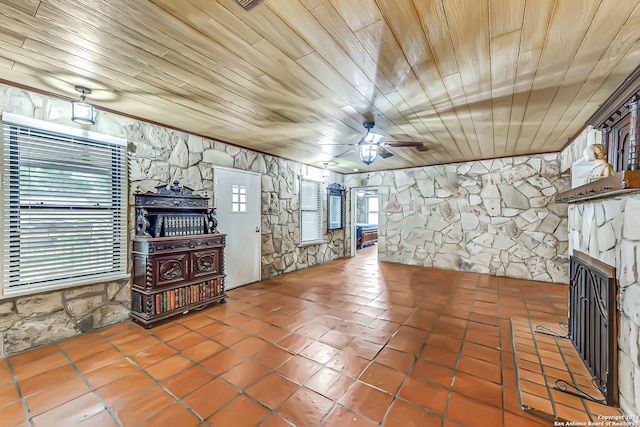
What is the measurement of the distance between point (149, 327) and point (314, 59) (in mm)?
3076

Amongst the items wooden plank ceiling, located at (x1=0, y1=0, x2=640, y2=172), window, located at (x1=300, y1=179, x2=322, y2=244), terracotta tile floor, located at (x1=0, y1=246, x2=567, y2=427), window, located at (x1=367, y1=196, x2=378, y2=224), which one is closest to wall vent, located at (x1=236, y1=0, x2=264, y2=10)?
wooden plank ceiling, located at (x1=0, y1=0, x2=640, y2=172)

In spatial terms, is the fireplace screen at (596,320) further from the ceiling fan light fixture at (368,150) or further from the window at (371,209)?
the window at (371,209)

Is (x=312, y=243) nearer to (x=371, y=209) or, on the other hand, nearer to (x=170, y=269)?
(x=170, y=269)

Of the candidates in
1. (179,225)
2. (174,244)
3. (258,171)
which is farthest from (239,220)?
(174,244)

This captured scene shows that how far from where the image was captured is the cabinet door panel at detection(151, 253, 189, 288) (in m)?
2.85

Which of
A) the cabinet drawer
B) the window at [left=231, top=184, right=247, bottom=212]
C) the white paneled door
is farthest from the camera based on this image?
the window at [left=231, top=184, right=247, bottom=212]

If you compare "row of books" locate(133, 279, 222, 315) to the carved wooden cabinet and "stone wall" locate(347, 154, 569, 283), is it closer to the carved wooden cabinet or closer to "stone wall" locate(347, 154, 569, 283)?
the carved wooden cabinet

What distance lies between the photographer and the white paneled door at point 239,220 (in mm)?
3957

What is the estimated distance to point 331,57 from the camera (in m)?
1.73

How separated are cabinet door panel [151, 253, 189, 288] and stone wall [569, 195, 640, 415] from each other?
3.80 metres

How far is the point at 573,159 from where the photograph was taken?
3.62m

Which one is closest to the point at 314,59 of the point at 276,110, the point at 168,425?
the point at 276,110

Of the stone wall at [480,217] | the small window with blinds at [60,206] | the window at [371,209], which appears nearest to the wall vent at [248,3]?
the small window with blinds at [60,206]

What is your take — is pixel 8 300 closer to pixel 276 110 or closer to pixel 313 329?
pixel 313 329
